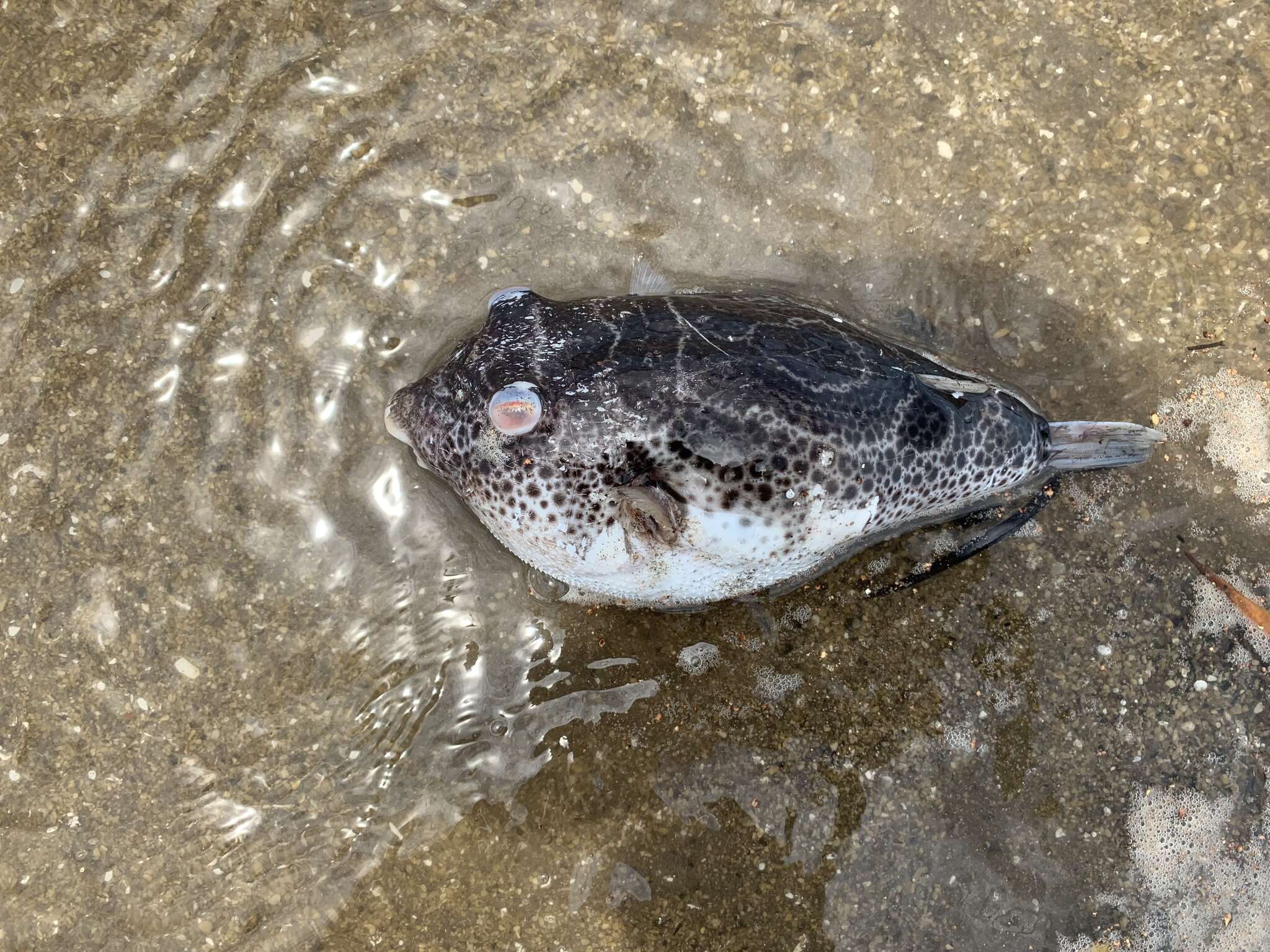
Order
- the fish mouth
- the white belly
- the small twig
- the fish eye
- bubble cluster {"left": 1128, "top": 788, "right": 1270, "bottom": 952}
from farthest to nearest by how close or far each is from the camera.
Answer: the small twig
bubble cluster {"left": 1128, "top": 788, "right": 1270, "bottom": 952}
the fish mouth
the white belly
the fish eye

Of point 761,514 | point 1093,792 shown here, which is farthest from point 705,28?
point 1093,792

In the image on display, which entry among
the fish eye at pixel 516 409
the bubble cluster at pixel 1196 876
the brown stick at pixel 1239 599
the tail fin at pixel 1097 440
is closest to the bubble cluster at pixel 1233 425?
the tail fin at pixel 1097 440

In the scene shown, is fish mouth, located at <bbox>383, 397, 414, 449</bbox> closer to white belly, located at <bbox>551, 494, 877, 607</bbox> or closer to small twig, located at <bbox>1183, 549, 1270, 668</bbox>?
white belly, located at <bbox>551, 494, 877, 607</bbox>

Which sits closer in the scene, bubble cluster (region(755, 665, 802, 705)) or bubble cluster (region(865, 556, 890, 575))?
bubble cluster (region(755, 665, 802, 705))

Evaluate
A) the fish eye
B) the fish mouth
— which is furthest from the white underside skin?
the fish mouth

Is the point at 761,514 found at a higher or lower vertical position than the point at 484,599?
higher

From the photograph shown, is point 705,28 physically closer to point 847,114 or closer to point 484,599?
point 847,114

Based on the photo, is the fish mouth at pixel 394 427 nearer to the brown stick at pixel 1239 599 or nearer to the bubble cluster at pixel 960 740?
the bubble cluster at pixel 960 740
